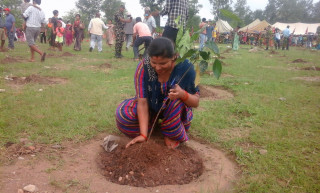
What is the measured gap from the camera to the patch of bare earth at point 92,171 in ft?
5.57

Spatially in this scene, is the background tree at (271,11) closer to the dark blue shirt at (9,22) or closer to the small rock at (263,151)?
the dark blue shirt at (9,22)

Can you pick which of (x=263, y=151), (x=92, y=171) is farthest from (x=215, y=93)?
(x=92, y=171)

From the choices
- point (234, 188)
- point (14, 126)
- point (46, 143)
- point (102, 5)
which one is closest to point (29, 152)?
point (46, 143)

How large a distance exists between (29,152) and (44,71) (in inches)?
144

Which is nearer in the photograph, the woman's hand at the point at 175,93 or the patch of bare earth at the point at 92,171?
the patch of bare earth at the point at 92,171

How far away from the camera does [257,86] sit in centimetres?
482

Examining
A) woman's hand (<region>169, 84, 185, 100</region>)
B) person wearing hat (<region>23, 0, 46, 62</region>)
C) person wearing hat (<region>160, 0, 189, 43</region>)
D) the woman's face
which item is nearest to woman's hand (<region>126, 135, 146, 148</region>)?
woman's hand (<region>169, 84, 185, 100</region>)

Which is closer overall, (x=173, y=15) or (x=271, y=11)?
(x=173, y=15)

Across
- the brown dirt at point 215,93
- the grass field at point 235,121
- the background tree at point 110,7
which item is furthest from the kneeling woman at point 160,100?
the background tree at point 110,7

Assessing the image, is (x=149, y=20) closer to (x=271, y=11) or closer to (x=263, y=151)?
(x=263, y=151)

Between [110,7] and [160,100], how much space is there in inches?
1689

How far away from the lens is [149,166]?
1.94 metres

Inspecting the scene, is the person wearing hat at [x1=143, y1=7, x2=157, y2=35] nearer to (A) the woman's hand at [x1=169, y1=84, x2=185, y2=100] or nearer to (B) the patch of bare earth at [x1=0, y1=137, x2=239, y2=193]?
(B) the patch of bare earth at [x1=0, y1=137, x2=239, y2=193]

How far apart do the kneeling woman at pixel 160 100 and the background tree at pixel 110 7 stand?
4153cm
